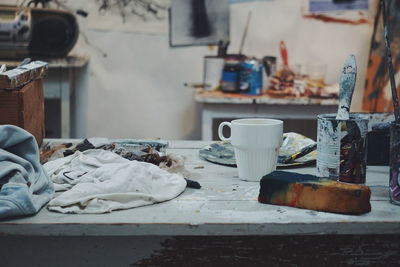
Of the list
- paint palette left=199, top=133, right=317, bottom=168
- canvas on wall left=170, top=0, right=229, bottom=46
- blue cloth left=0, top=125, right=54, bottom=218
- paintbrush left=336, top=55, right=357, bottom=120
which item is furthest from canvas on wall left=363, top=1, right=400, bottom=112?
blue cloth left=0, top=125, right=54, bottom=218

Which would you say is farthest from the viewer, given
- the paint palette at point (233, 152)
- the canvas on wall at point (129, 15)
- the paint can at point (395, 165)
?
the canvas on wall at point (129, 15)

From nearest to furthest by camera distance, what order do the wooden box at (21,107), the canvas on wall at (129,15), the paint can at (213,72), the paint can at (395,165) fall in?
the paint can at (395,165) < the wooden box at (21,107) < the paint can at (213,72) < the canvas on wall at (129,15)

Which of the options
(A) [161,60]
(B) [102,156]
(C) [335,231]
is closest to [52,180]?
(B) [102,156]

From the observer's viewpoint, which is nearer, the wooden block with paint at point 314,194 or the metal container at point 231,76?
the wooden block with paint at point 314,194

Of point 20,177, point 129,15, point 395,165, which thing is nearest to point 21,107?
point 20,177

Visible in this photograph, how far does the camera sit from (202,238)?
99 centimetres

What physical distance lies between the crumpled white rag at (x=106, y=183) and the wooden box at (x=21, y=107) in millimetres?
143

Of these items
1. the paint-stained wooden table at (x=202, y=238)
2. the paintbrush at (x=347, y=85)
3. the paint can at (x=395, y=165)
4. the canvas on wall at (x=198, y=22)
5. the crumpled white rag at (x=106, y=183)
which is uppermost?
the canvas on wall at (x=198, y=22)

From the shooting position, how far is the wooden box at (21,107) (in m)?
1.31

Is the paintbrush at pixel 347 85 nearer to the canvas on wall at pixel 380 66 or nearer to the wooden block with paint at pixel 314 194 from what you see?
the wooden block with paint at pixel 314 194

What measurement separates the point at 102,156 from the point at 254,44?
228 cm

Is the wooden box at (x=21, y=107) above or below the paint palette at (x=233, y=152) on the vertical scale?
above

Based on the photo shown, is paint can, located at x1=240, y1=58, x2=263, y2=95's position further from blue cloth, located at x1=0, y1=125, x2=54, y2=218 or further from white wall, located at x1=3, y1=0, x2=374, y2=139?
blue cloth, located at x1=0, y1=125, x2=54, y2=218

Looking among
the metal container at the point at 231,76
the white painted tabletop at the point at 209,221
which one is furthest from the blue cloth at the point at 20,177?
the metal container at the point at 231,76
